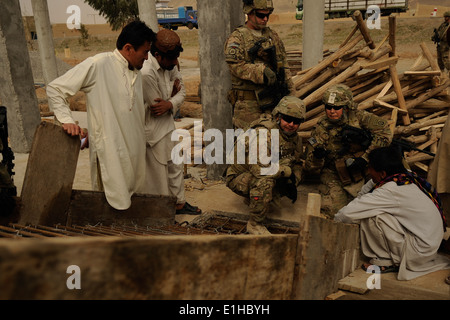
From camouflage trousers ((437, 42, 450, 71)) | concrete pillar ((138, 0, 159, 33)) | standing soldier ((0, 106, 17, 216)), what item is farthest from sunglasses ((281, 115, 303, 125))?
camouflage trousers ((437, 42, 450, 71))

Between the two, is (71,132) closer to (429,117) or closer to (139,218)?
(139,218)

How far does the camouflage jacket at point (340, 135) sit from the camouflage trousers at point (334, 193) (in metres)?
0.17

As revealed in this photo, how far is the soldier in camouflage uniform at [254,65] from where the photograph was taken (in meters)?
4.27

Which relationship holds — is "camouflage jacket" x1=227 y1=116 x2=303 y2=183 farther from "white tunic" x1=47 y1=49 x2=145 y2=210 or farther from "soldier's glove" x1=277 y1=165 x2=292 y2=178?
"white tunic" x1=47 y1=49 x2=145 y2=210

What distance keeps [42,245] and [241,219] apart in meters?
3.52

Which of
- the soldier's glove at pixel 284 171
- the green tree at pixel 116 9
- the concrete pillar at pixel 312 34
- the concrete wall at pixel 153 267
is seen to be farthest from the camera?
the green tree at pixel 116 9

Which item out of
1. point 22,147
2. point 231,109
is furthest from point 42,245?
point 22,147

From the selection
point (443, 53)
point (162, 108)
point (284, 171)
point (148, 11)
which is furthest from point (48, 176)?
point (443, 53)

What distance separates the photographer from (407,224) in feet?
9.74

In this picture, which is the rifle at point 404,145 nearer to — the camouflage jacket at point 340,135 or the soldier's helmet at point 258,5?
the camouflage jacket at point 340,135

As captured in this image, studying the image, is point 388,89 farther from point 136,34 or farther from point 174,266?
point 174,266

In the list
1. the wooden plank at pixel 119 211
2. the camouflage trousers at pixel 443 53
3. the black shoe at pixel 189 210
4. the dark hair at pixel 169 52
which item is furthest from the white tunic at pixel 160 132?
the camouflage trousers at pixel 443 53

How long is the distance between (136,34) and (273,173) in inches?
71.2

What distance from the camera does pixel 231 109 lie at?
512 centimetres
